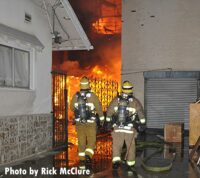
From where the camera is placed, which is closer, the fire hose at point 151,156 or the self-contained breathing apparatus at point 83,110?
the fire hose at point 151,156

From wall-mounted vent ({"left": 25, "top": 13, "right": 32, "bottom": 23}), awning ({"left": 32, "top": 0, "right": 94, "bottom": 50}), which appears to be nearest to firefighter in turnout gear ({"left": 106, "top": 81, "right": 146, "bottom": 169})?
wall-mounted vent ({"left": 25, "top": 13, "right": 32, "bottom": 23})

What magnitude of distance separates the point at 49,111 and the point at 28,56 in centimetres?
201

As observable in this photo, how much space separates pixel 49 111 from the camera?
12195 mm

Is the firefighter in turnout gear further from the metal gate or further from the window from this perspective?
the metal gate

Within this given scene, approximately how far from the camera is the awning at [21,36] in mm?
A: 9281

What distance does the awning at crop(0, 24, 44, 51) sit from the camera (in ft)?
30.5

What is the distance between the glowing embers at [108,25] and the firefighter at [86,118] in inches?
745

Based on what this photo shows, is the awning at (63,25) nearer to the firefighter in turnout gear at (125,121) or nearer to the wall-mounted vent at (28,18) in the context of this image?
the wall-mounted vent at (28,18)

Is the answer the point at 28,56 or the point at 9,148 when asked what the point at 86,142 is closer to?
the point at 9,148

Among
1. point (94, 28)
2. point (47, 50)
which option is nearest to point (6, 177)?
point (47, 50)

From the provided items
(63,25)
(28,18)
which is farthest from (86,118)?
(63,25)

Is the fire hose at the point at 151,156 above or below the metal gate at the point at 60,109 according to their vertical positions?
below

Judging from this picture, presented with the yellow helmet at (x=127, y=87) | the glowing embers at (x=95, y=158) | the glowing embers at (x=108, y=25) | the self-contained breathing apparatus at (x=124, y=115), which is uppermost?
the glowing embers at (x=108, y=25)

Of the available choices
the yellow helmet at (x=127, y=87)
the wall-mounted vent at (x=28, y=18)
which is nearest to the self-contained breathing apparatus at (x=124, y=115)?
the yellow helmet at (x=127, y=87)
